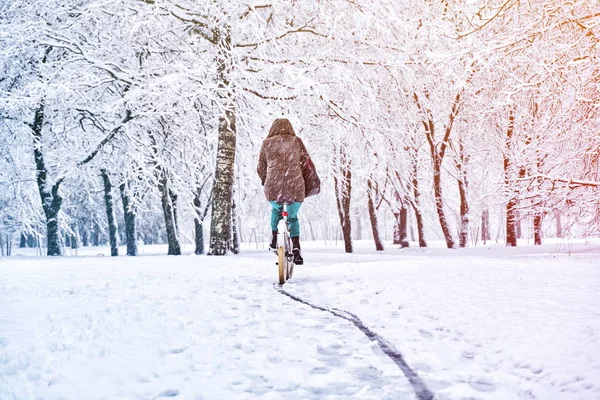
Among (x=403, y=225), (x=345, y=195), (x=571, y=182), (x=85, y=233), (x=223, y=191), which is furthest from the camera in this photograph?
(x=85, y=233)

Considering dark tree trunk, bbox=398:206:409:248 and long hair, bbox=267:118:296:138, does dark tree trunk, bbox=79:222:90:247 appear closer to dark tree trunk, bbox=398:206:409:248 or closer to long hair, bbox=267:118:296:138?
dark tree trunk, bbox=398:206:409:248

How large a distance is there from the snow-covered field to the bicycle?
42 centimetres

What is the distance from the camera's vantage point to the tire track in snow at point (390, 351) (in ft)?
8.57

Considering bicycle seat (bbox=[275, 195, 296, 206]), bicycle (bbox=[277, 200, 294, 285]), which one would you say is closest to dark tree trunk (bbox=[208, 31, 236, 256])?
bicycle (bbox=[277, 200, 294, 285])

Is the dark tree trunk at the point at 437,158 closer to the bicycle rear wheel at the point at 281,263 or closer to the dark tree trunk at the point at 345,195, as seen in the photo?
the dark tree trunk at the point at 345,195

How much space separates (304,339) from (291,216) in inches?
129

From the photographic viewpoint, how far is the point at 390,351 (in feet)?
11.0

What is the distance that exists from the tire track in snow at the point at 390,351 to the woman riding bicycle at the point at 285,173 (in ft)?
5.56

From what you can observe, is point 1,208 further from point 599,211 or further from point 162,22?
point 599,211

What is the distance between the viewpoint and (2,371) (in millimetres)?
2473

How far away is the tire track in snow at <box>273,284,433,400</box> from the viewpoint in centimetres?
261

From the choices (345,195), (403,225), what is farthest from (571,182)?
(403,225)

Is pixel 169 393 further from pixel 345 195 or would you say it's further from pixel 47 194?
pixel 47 194

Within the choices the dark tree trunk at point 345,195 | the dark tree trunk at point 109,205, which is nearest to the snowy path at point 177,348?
the dark tree trunk at point 345,195
